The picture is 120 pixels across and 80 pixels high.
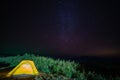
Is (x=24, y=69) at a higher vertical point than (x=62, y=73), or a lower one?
higher

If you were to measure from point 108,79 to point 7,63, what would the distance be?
375 inches

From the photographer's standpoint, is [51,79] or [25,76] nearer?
[51,79]

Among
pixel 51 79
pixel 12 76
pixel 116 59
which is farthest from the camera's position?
pixel 116 59

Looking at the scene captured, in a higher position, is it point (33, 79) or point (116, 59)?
point (116, 59)

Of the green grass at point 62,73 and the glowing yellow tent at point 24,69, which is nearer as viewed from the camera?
the green grass at point 62,73

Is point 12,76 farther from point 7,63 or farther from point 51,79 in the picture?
point 7,63

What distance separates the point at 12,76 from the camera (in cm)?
1237

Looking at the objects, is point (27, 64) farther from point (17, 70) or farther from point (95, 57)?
point (95, 57)

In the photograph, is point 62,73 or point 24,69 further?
point 62,73

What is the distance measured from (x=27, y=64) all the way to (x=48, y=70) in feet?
6.40

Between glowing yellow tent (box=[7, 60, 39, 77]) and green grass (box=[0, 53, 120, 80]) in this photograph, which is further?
glowing yellow tent (box=[7, 60, 39, 77])

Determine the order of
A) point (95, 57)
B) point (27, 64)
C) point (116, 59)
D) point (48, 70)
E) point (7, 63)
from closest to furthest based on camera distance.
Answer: point (27, 64), point (48, 70), point (7, 63), point (116, 59), point (95, 57)

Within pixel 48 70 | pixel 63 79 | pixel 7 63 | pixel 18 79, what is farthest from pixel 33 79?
pixel 7 63

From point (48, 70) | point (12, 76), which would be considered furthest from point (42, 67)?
point (12, 76)
